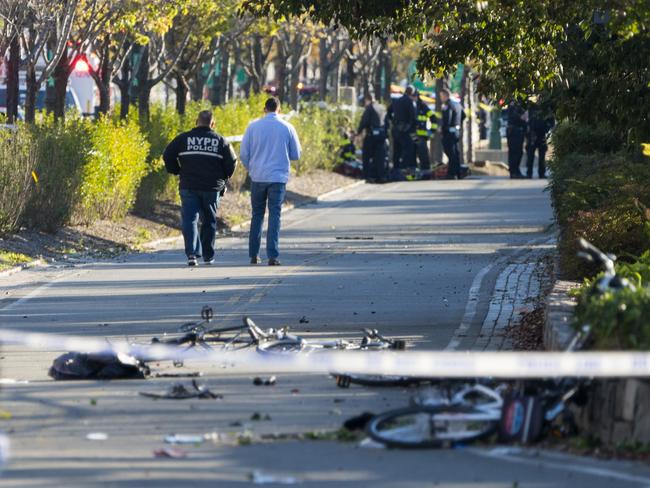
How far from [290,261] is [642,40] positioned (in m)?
6.38

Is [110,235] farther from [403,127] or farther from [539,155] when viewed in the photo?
[539,155]

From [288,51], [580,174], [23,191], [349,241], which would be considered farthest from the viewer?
[288,51]

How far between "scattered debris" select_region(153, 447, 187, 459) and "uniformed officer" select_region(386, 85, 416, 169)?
27.4 metres

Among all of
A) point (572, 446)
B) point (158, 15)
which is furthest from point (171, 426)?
point (158, 15)

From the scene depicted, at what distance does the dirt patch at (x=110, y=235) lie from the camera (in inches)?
734

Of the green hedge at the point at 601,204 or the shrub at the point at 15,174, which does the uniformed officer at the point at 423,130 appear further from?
the shrub at the point at 15,174

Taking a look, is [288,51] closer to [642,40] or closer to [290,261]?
[290,261]

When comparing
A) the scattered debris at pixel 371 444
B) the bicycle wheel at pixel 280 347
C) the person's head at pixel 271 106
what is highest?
the person's head at pixel 271 106

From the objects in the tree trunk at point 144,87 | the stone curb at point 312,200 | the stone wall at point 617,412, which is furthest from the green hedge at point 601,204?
the tree trunk at point 144,87

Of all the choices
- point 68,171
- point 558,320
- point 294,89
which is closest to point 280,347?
point 558,320

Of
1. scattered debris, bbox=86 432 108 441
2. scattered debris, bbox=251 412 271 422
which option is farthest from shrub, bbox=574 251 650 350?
scattered debris, bbox=86 432 108 441

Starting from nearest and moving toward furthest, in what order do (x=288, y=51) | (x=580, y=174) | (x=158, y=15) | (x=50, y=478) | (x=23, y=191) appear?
(x=50, y=478) → (x=580, y=174) → (x=23, y=191) → (x=158, y=15) → (x=288, y=51)

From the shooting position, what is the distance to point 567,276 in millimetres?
13180

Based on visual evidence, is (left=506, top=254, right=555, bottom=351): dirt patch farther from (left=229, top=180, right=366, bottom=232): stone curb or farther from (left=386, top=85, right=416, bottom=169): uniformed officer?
(left=386, top=85, right=416, bottom=169): uniformed officer
